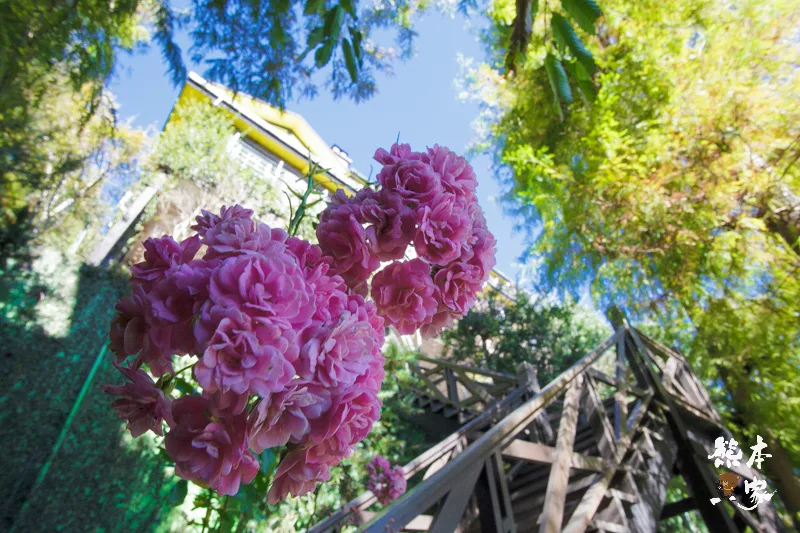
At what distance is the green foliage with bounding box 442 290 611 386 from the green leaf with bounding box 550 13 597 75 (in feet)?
20.1

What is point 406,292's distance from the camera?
2.50ft

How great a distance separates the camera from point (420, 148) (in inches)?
35.2

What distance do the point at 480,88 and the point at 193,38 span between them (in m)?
4.76

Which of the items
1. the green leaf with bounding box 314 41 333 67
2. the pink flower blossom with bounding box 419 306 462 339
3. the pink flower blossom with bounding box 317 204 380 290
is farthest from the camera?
the green leaf with bounding box 314 41 333 67

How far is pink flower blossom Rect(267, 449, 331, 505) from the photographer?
0.57 metres

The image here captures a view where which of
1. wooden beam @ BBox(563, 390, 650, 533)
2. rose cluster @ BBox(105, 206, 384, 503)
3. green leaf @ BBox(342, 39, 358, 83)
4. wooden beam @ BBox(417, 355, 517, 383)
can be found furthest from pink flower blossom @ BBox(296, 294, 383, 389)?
wooden beam @ BBox(417, 355, 517, 383)

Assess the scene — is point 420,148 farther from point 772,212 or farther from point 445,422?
point 445,422

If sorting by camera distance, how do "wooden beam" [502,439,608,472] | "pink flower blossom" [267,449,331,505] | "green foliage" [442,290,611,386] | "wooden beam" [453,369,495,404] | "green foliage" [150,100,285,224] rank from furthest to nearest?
1. "green foliage" [442,290,611,386]
2. "green foliage" [150,100,285,224]
3. "wooden beam" [453,369,495,404]
4. "wooden beam" [502,439,608,472]
5. "pink flower blossom" [267,449,331,505]

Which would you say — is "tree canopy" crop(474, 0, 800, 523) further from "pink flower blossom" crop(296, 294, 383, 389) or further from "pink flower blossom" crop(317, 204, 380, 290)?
"pink flower blossom" crop(296, 294, 383, 389)

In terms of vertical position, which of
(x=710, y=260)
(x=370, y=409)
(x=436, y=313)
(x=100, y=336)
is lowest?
(x=370, y=409)

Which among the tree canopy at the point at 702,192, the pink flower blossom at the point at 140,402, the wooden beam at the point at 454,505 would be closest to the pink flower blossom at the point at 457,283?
the pink flower blossom at the point at 140,402

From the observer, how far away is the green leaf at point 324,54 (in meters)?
1.55

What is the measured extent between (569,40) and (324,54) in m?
0.83

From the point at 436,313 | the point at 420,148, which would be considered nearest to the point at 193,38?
the point at 420,148
